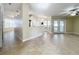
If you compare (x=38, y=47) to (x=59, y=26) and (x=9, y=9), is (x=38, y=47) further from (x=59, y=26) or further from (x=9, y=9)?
(x=9, y=9)

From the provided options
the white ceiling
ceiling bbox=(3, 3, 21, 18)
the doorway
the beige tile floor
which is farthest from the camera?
the doorway

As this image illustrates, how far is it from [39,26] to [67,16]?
3.04 ft

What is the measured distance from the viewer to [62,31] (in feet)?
11.9

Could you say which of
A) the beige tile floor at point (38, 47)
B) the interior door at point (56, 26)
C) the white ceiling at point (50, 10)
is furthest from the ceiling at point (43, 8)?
the beige tile floor at point (38, 47)

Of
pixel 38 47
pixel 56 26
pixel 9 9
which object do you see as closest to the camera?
pixel 9 9

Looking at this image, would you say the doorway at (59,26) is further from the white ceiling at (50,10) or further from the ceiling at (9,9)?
the ceiling at (9,9)

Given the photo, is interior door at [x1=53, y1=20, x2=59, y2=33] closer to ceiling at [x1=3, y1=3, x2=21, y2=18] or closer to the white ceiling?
the white ceiling

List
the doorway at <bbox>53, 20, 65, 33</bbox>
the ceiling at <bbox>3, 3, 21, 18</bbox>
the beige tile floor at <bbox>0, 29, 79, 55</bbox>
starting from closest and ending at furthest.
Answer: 1. the ceiling at <bbox>3, 3, 21, 18</bbox>
2. the beige tile floor at <bbox>0, 29, 79, 55</bbox>
3. the doorway at <bbox>53, 20, 65, 33</bbox>

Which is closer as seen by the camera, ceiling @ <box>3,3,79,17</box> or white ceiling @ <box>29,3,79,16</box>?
ceiling @ <box>3,3,79,17</box>

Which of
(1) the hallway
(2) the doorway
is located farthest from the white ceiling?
(1) the hallway

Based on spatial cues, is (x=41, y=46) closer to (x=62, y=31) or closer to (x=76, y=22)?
(x=62, y=31)

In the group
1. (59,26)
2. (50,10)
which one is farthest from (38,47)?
(50,10)

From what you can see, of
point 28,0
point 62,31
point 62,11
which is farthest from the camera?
point 62,31

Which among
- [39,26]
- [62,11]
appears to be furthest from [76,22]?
[39,26]
